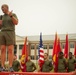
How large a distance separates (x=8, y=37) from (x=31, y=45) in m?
30.4

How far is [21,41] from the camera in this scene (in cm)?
3247

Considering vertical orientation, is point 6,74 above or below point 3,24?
below

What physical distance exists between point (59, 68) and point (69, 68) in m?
0.63

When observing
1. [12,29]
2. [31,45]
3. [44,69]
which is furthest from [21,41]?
[12,29]

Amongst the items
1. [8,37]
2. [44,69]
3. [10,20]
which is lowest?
[44,69]

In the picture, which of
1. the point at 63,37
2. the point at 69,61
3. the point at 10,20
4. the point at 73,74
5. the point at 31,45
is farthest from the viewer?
the point at 31,45

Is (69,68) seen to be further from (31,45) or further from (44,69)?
(31,45)

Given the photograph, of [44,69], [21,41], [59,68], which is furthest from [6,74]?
[21,41]

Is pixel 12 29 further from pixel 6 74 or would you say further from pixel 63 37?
pixel 63 37

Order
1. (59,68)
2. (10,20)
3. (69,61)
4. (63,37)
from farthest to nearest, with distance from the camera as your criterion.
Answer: (63,37)
(69,61)
(59,68)
(10,20)

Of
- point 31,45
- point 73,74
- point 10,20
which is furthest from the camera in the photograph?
point 31,45

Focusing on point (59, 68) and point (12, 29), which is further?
point (59, 68)

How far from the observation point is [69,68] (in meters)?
8.89

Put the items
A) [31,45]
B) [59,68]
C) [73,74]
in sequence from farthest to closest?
1. [31,45]
2. [59,68]
3. [73,74]
